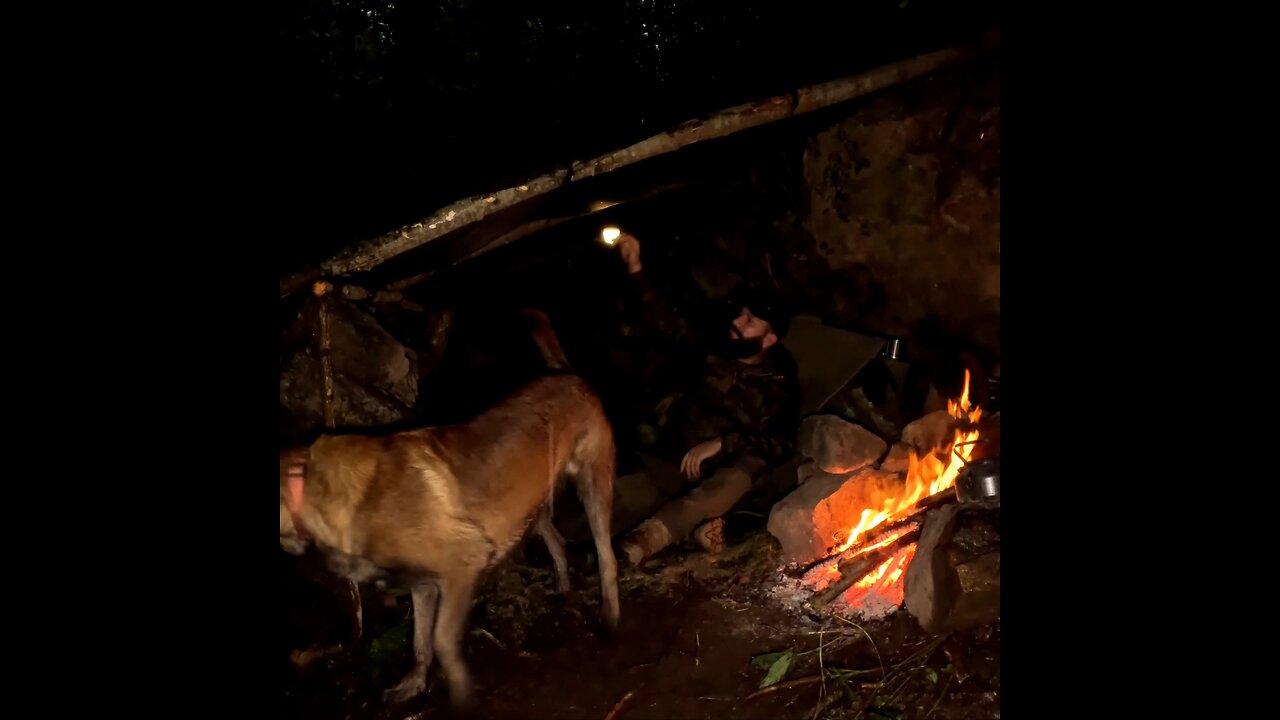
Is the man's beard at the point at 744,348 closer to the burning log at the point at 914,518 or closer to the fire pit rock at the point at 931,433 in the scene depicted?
the fire pit rock at the point at 931,433

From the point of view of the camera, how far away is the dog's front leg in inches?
161

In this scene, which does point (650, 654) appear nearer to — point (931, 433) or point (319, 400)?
point (931, 433)

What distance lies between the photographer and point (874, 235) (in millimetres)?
6445

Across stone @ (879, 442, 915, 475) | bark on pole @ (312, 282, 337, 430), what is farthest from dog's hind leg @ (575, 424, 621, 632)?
stone @ (879, 442, 915, 475)

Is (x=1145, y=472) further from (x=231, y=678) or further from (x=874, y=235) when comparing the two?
(x=874, y=235)

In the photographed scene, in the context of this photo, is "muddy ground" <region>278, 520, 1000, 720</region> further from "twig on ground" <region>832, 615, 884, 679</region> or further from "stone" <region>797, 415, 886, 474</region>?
"stone" <region>797, 415, 886, 474</region>

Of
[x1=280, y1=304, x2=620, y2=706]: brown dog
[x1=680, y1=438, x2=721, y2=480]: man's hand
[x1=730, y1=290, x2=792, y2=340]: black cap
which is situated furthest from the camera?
[x1=730, y1=290, x2=792, y2=340]: black cap

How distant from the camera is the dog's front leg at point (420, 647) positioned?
410cm

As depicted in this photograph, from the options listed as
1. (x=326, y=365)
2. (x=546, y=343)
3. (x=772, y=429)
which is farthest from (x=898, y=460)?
(x=326, y=365)

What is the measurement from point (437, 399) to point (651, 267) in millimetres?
3103

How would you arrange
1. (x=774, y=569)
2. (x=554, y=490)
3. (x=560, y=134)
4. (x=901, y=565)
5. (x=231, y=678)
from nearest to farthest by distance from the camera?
(x=231, y=678) → (x=901, y=565) → (x=554, y=490) → (x=774, y=569) → (x=560, y=134)

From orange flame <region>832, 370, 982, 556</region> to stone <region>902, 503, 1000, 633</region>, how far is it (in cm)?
103

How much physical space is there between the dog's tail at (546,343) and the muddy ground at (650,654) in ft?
6.19

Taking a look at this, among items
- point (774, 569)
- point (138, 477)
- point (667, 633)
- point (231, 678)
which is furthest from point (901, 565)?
point (138, 477)
